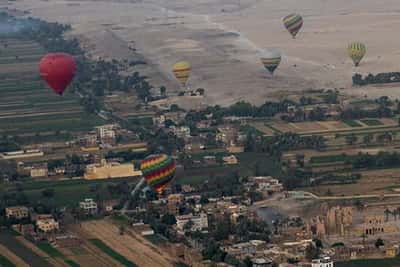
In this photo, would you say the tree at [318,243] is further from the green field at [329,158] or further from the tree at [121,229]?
the green field at [329,158]

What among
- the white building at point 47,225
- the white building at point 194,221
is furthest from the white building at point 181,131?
the white building at point 194,221

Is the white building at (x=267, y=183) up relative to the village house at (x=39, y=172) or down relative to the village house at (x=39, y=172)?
up

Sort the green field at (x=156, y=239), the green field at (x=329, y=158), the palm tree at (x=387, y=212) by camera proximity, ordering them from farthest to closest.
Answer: the green field at (x=329, y=158), the palm tree at (x=387, y=212), the green field at (x=156, y=239)

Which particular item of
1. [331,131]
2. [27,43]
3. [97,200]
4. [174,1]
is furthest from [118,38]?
[97,200]

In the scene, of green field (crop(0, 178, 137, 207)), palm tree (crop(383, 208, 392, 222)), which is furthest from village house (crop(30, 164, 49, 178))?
palm tree (crop(383, 208, 392, 222))

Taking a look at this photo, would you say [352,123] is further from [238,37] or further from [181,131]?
[238,37]

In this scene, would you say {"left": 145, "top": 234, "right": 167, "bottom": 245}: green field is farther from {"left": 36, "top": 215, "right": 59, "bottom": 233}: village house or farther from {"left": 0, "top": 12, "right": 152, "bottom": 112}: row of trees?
{"left": 0, "top": 12, "right": 152, "bottom": 112}: row of trees

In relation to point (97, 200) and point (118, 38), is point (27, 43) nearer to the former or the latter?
point (118, 38)
